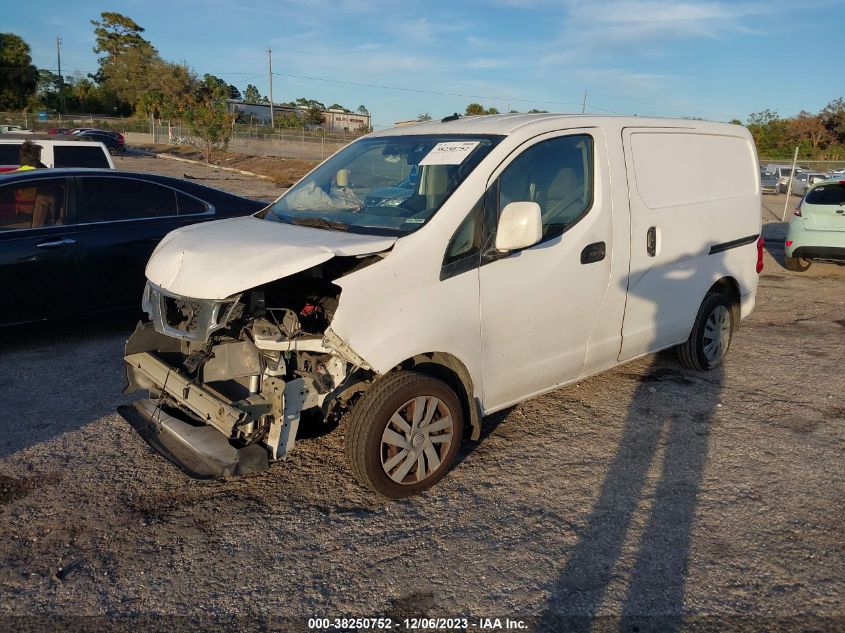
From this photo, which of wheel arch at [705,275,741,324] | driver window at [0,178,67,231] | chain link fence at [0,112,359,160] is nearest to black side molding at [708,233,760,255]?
wheel arch at [705,275,741,324]

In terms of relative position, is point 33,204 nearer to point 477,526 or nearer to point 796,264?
point 477,526

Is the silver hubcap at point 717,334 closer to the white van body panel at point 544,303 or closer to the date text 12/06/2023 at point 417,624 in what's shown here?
the white van body panel at point 544,303

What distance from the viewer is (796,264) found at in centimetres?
1134

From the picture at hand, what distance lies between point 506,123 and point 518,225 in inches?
33.3

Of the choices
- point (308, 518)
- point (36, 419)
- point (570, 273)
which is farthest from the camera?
point (36, 419)

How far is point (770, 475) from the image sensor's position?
13.8ft

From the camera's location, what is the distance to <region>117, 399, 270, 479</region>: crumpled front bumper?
347 centimetres

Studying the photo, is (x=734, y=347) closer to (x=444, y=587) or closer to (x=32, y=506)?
(x=444, y=587)

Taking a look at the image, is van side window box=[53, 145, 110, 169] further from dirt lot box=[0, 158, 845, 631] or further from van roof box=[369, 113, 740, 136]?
van roof box=[369, 113, 740, 136]

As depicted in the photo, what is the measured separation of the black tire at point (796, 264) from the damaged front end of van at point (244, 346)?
9780mm

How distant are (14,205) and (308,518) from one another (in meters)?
4.24

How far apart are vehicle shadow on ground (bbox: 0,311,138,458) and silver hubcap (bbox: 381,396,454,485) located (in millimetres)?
2408

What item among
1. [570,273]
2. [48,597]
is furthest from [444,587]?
[570,273]

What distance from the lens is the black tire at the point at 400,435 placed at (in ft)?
11.7
